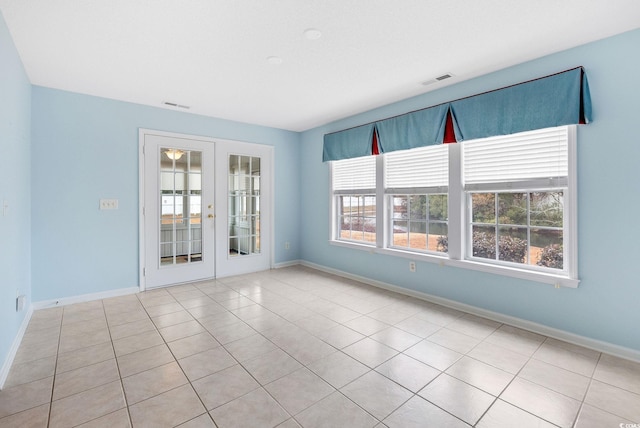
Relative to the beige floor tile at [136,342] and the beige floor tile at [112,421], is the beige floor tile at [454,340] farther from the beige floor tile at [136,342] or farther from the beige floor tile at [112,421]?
the beige floor tile at [136,342]

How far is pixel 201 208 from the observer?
15.0ft

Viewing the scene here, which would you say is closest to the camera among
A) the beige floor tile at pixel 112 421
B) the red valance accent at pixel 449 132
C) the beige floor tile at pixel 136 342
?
the beige floor tile at pixel 112 421

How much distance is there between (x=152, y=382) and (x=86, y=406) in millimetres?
356

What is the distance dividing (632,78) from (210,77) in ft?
12.1

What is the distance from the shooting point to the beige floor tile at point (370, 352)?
7.64 feet

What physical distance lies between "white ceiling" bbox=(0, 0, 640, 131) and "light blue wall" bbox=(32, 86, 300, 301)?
12.3 inches

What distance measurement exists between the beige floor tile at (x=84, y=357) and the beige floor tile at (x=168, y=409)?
2.67ft

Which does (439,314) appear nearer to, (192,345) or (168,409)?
(192,345)

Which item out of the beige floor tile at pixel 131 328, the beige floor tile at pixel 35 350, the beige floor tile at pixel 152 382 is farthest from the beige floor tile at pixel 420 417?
the beige floor tile at pixel 35 350

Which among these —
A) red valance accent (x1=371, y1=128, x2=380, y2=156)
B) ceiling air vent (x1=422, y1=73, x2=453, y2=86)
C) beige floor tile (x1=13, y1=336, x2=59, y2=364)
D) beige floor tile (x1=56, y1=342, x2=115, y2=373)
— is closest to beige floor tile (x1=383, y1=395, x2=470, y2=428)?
beige floor tile (x1=56, y1=342, x2=115, y2=373)

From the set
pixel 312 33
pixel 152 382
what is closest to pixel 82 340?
pixel 152 382

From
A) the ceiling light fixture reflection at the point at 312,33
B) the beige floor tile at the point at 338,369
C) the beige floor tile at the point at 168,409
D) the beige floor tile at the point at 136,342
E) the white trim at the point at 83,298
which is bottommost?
the beige floor tile at the point at 168,409

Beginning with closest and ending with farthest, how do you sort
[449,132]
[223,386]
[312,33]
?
[223,386]
[312,33]
[449,132]

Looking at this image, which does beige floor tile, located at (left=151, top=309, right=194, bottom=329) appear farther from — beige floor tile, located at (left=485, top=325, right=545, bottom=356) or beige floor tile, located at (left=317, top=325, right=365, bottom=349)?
beige floor tile, located at (left=485, top=325, right=545, bottom=356)
